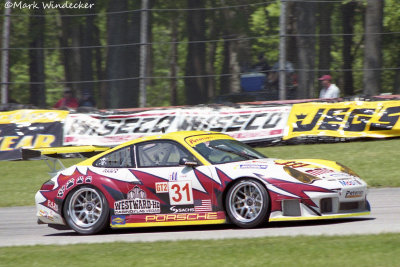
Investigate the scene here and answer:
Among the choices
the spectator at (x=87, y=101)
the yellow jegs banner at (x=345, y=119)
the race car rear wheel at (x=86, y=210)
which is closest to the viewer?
the race car rear wheel at (x=86, y=210)

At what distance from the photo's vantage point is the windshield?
Result: 8.45 m

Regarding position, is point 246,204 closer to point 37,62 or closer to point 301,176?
point 301,176

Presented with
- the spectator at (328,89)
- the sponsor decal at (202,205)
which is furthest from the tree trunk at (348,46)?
the sponsor decal at (202,205)

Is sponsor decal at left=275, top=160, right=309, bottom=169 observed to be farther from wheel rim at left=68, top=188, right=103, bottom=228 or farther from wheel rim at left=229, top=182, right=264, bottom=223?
wheel rim at left=68, top=188, right=103, bottom=228

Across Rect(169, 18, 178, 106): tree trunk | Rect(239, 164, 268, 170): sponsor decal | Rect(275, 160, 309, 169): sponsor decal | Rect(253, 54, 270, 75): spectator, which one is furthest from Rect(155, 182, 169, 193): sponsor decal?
Rect(169, 18, 178, 106): tree trunk

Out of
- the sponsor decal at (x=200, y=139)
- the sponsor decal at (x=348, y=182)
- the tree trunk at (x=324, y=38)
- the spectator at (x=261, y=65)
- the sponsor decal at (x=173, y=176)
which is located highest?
the tree trunk at (x=324, y=38)

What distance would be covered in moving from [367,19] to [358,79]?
4.35 ft

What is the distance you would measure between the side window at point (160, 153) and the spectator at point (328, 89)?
7633 millimetres

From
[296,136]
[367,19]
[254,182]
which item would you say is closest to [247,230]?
[254,182]

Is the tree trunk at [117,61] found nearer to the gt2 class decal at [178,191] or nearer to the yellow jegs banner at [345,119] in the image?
the yellow jegs banner at [345,119]

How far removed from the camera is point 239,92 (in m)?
16.2

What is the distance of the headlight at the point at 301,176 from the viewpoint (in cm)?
781

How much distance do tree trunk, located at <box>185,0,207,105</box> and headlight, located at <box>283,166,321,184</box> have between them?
846 centimetres

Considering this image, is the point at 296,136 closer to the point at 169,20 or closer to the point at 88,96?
the point at 169,20
